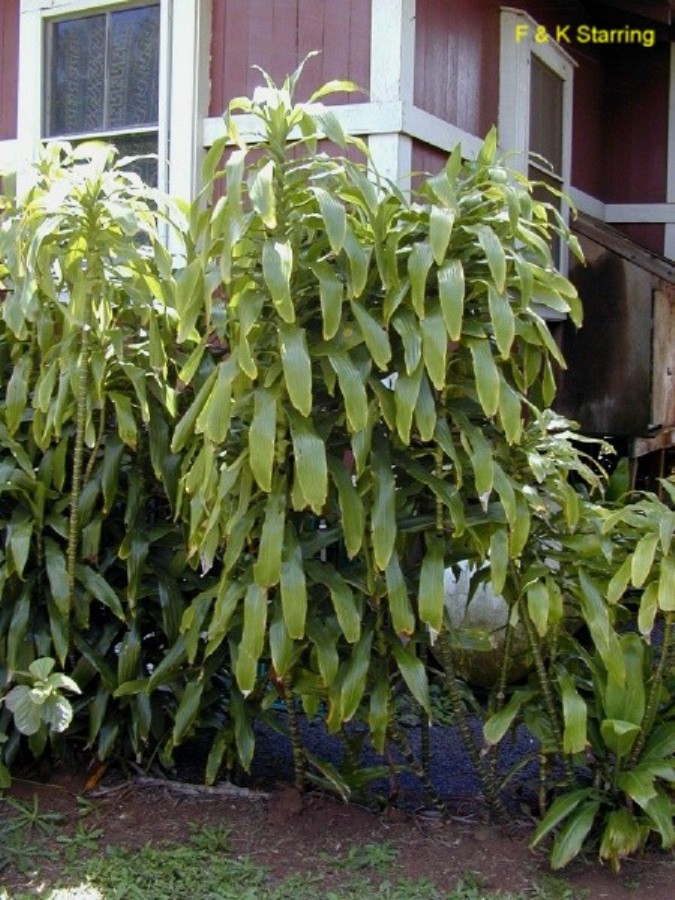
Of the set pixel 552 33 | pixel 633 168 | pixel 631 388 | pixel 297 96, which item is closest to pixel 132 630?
pixel 297 96

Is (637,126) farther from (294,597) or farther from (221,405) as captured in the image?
(294,597)

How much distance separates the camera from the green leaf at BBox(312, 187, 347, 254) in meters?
3.04

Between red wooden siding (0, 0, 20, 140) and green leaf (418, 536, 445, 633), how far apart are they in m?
4.02

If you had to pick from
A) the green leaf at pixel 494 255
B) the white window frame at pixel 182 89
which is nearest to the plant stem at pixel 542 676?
the green leaf at pixel 494 255

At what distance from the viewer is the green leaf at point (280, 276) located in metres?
3.02

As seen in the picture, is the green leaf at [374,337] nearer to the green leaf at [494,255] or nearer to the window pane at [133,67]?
the green leaf at [494,255]

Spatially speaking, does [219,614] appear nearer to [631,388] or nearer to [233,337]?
[233,337]

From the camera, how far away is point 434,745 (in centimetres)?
456

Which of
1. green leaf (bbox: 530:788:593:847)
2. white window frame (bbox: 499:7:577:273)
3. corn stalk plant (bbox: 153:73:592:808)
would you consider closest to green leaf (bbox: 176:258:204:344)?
corn stalk plant (bbox: 153:73:592:808)

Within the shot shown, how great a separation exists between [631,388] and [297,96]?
103 inches

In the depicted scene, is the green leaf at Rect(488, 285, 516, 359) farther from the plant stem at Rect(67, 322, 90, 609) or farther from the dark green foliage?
the plant stem at Rect(67, 322, 90, 609)

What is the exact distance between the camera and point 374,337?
3123 mm

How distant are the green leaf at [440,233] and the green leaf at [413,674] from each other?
1182 millimetres

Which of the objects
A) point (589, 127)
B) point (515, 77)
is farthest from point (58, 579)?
point (589, 127)
